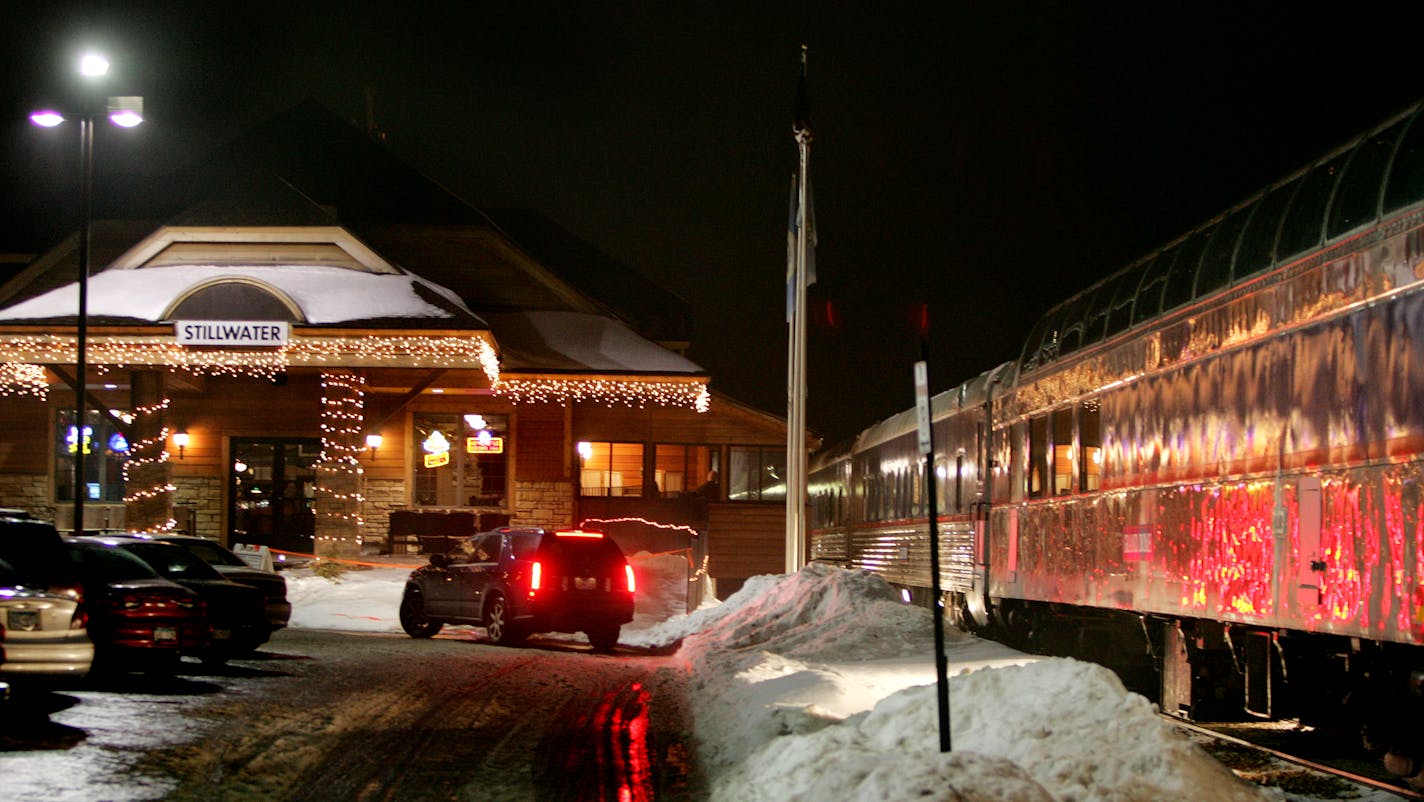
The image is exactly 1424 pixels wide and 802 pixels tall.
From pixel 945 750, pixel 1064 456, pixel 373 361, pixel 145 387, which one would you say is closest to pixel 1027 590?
pixel 1064 456

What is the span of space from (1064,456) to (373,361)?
17.2 m

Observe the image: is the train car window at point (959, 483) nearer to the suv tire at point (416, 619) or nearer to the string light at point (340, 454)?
the suv tire at point (416, 619)

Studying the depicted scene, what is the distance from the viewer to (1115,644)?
20219 millimetres

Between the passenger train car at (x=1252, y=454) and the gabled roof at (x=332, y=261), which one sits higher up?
the gabled roof at (x=332, y=261)

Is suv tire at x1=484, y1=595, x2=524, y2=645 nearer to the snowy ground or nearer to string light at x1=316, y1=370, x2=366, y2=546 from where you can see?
the snowy ground

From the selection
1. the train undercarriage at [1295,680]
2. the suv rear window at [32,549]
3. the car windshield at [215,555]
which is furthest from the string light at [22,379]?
the train undercarriage at [1295,680]

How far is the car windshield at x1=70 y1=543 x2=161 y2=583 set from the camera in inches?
650

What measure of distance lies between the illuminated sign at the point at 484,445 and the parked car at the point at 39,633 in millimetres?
22535

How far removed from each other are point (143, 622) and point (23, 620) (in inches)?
101

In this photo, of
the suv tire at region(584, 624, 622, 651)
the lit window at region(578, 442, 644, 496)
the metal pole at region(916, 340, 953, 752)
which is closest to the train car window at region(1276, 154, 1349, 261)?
the metal pole at region(916, 340, 953, 752)

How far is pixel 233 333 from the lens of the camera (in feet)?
97.2

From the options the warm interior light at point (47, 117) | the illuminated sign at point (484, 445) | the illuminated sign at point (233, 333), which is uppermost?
the warm interior light at point (47, 117)

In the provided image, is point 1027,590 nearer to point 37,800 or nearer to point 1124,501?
point 1124,501

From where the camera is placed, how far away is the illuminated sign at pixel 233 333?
2947cm
